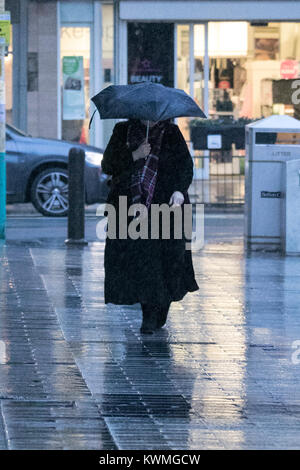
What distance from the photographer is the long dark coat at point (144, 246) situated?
797 cm

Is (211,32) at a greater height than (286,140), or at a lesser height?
greater

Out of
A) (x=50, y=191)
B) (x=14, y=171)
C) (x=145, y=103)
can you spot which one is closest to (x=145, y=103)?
(x=145, y=103)

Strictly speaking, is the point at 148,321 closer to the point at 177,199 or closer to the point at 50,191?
the point at 177,199

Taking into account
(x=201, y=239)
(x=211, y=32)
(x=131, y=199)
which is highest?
(x=211, y=32)

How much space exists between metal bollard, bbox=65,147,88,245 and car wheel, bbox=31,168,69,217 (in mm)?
3994

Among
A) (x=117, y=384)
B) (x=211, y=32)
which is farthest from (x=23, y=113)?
(x=117, y=384)

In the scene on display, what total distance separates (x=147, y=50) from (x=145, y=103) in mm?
16529

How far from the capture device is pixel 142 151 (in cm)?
793

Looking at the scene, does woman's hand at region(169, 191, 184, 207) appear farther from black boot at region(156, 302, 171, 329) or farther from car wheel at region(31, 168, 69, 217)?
car wheel at region(31, 168, 69, 217)

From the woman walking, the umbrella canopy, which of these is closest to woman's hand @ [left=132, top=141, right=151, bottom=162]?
the woman walking

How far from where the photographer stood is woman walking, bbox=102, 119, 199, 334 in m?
7.97
